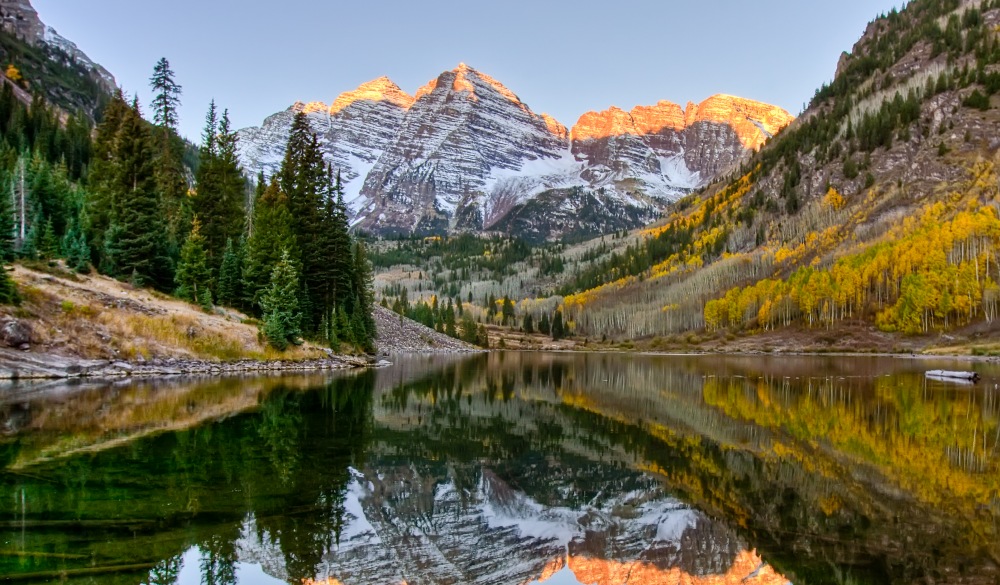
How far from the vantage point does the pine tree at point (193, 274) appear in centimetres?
5406

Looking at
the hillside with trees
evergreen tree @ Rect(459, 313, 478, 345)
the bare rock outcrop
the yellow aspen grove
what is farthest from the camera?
evergreen tree @ Rect(459, 313, 478, 345)

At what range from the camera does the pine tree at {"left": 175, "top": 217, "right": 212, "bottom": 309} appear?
177 feet

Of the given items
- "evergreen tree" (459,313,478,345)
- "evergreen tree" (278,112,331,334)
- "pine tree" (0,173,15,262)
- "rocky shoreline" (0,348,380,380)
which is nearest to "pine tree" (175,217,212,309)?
"rocky shoreline" (0,348,380,380)

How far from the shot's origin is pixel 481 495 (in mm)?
16125

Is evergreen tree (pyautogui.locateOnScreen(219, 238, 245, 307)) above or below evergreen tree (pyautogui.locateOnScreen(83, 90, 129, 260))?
A: below

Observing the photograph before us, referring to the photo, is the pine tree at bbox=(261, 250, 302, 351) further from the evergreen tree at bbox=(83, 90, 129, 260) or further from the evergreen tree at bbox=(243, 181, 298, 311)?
the evergreen tree at bbox=(83, 90, 129, 260)

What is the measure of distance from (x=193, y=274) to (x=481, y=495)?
4725cm

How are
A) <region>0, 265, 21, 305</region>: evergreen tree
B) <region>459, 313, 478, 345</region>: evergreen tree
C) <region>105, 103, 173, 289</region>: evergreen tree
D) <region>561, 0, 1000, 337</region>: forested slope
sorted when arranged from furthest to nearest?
<region>459, 313, 478, 345</region>: evergreen tree → <region>561, 0, 1000, 337</region>: forested slope → <region>105, 103, 173, 289</region>: evergreen tree → <region>0, 265, 21, 305</region>: evergreen tree

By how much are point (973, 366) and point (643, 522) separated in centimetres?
7784

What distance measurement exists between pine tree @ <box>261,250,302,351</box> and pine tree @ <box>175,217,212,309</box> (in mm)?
4924

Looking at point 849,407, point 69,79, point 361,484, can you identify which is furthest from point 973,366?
point 69,79

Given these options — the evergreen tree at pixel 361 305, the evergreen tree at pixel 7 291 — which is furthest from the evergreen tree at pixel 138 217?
the evergreen tree at pixel 361 305

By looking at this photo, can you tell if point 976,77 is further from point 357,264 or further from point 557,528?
point 557,528

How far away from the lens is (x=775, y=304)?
445 feet
